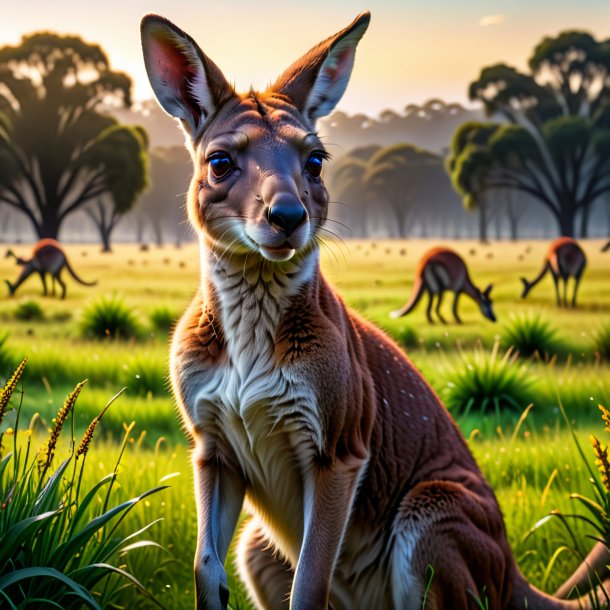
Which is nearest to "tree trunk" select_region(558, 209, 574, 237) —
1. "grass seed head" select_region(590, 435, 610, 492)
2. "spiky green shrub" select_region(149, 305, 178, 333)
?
"spiky green shrub" select_region(149, 305, 178, 333)

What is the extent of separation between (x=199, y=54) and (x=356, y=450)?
6.09ft

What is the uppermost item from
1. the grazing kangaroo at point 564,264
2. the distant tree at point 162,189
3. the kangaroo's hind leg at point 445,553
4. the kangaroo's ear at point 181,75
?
the distant tree at point 162,189

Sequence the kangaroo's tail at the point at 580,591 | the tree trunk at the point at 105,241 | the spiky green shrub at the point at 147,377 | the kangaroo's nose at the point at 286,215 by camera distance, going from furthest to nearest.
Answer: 1. the tree trunk at the point at 105,241
2. the spiky green shrub at the point at 147,377
3. the kangaroo's tail at the point at 580,591
4. the kangaroo's nose at the point at 286,215

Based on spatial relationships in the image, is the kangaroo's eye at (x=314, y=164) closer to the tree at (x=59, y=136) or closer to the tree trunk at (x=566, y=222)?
the tree at (x=59, y=136)

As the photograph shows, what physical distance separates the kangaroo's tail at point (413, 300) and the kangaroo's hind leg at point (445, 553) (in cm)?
699

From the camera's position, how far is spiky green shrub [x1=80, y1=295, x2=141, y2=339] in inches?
397

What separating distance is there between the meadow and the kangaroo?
→ 0.85ft

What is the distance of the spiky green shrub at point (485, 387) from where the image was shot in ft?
24.9

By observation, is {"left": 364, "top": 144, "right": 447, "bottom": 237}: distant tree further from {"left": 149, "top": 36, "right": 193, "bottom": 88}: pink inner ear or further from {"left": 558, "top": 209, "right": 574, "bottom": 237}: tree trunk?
{"left": 149, "top": 36, "right": 193, "bottom": 88}: pink inner ear

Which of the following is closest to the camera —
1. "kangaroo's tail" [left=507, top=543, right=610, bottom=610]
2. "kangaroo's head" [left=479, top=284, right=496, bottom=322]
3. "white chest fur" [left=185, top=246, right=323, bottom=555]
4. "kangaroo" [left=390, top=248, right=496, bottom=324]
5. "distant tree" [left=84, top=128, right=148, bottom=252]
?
"white chest fur" [left=185, top=246, right=323, bottom=555]

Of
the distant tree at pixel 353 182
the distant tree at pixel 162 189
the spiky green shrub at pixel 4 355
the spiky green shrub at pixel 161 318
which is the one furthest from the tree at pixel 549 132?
the spiky green shrub at pixel 4 355

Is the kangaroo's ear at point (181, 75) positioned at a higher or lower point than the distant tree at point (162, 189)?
lower

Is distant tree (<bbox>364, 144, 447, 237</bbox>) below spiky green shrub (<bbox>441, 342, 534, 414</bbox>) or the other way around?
the other way around

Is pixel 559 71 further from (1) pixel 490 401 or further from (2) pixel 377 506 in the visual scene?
(2) pixel 377 506
